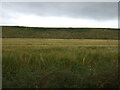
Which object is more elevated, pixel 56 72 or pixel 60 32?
pixel 60 32

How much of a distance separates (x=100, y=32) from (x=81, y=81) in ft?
241

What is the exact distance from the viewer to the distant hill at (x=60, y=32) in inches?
2899

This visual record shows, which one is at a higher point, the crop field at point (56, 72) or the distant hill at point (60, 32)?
the distant hill at point (60, 32)

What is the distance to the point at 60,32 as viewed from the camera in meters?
78.8

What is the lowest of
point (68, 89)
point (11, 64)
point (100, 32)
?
point (68, 89)

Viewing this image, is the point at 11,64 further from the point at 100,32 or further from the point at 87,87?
the point at 100,32

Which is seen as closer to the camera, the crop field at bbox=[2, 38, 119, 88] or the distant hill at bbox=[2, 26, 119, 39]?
the crop field at bbox=[2, 38, 119, 88]

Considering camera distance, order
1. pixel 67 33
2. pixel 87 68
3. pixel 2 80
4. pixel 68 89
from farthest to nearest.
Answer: pixel 67 33 < pixel 87 68 < pixel 2 80 < pixel 68 89

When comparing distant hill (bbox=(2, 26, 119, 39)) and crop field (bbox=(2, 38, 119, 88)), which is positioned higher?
distant hill (bbox=(2, 26, 119, 39))

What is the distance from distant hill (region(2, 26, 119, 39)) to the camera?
7362cm

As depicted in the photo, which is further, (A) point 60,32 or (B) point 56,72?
(A) point 60,32

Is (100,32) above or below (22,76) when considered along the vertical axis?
above

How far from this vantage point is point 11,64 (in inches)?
328

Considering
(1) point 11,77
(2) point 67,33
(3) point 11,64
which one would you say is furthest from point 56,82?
(2) point 67,33
